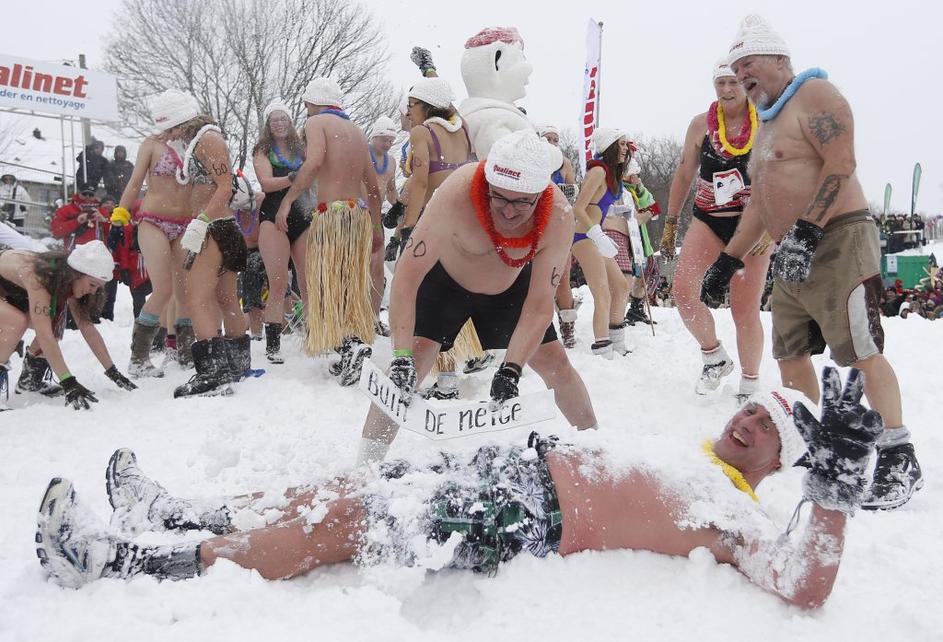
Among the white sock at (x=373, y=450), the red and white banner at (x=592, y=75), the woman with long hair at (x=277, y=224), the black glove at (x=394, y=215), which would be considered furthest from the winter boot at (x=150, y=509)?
the red and white banner at (x=592, y=75)

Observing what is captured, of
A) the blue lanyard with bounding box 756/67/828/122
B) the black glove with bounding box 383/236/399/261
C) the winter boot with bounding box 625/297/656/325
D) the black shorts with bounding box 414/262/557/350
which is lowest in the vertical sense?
the winter boot with bounding box 625/297/656/325

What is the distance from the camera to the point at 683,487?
2.14m

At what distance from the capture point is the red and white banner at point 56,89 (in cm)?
1366

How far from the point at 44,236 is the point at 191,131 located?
13.0m

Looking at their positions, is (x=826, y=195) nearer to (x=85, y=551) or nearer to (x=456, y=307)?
(x=456, y=307)

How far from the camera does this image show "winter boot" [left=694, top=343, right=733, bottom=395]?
4156 mm

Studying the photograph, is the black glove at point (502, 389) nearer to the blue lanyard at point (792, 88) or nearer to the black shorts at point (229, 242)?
the blue lanyard at point (792, 88)

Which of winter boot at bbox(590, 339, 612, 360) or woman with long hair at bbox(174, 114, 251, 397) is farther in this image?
winter boot at bbox(590, 339, 612, 360)

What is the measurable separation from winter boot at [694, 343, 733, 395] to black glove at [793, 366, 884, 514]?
2305 millimetres

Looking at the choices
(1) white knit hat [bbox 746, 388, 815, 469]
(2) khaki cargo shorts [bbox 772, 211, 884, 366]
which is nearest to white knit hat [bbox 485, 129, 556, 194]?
(1) white knit hat [bbox 746, 388, 815, 469]

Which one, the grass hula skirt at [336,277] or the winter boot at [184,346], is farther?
the winter boot at [184,346]

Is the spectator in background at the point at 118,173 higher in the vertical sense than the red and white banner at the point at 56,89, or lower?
lower

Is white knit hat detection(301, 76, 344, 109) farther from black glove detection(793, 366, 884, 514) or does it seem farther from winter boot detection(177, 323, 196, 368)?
black glove detection(793, 366, 884, 514)

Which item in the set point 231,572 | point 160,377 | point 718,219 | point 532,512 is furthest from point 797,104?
point 160,377
